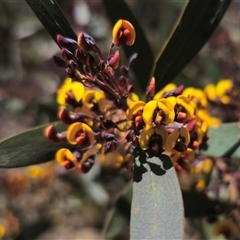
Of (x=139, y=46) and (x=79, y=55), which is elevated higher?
(x=79, y=55)

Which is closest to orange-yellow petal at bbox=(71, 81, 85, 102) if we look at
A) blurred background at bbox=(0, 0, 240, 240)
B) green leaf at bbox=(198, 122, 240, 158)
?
green leaf at bbox=(198, 122, 240, 158)

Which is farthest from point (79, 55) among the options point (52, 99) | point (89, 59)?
point (52, 99)

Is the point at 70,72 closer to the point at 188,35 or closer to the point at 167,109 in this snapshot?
the point at 167,109

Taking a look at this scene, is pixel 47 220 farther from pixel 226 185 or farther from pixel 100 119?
pixel 100 119

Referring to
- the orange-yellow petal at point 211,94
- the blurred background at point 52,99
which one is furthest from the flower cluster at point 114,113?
the blurred background at point 52,99

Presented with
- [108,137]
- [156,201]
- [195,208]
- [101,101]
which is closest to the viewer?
[156,201]

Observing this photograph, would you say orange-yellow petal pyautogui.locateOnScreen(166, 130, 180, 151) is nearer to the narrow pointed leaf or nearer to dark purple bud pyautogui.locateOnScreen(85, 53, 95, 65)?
dark purple bud pyautogui.locateOnScreen(85, 53, 95, 65)

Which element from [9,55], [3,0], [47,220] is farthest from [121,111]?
[3,0]

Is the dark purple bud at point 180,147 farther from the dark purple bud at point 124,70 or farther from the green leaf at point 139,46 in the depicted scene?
the green leaf at point 139,46
